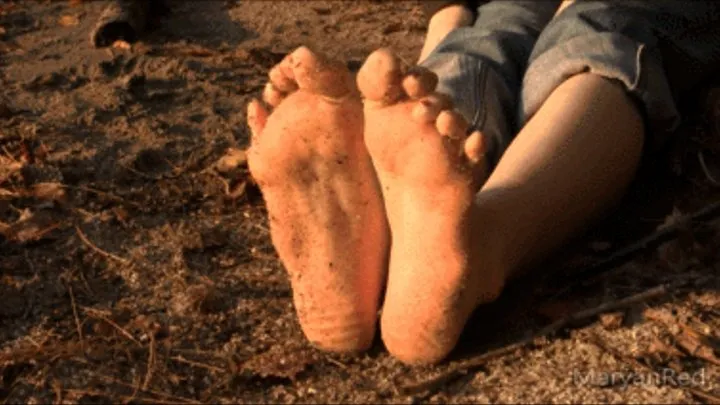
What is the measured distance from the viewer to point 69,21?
2.96 m

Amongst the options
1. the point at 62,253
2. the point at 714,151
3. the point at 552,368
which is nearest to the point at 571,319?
the point at 552,368

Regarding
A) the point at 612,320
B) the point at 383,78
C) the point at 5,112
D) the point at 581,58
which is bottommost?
the point at 5,112

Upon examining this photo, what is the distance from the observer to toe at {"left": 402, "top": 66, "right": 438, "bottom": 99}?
1358 millimetres

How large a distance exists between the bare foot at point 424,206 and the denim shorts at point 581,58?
37 cm

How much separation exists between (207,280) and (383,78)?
57cm

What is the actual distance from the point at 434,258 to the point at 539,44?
623 mm

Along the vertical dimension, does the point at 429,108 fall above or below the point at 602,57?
above

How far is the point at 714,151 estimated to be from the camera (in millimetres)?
1936

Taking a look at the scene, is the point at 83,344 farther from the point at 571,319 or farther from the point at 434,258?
the point at 571,319

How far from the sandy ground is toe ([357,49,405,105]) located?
37 centimetres

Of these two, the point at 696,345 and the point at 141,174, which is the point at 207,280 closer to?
the point at 141,174

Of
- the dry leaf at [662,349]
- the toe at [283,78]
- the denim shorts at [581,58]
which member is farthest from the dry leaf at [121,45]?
the dry leaf at [662,349]

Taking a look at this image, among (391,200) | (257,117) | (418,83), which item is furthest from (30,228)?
(418,83)

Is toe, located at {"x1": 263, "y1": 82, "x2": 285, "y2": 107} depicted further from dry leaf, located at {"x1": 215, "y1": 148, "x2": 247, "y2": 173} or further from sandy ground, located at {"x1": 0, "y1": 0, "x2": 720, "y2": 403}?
dry leaf, located at {"x1": 215, "y1": 148, "x2": 247, "y2": 173}
